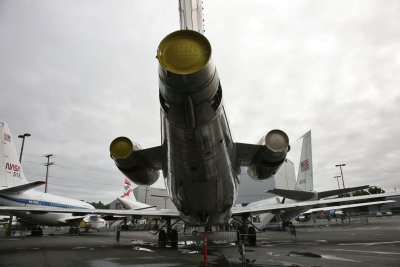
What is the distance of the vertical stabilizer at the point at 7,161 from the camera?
18984 mm

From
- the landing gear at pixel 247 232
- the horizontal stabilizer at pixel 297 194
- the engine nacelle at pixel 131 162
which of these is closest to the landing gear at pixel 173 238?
the landing gear at pixel 247 232

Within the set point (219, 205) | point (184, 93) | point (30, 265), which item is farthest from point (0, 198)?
point (184, 93)

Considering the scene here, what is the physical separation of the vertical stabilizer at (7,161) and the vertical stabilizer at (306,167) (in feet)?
66.6

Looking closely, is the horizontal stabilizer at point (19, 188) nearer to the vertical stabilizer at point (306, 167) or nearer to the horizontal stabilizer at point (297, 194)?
the horizontal stabilizer at point (297, 194)

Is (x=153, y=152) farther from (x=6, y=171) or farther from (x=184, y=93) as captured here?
(x=6, y=171)

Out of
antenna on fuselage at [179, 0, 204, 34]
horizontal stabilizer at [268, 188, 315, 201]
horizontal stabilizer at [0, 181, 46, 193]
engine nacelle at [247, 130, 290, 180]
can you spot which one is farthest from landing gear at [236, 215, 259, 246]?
horizontal stabilizer at [0, 181, 46, 193]

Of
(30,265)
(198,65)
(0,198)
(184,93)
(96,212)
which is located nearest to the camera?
(198,65)

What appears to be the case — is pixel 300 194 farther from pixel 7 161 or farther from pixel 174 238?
pixel 7 161

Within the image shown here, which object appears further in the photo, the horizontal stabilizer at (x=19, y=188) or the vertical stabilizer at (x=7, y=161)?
the vertical stabilizer at (x=7, y=161)

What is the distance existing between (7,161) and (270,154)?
63.8ft

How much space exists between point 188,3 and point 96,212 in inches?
468

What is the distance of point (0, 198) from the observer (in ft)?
62.3

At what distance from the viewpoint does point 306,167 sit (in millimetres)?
22062

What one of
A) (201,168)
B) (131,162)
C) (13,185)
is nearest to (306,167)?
(201,168)
